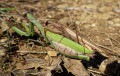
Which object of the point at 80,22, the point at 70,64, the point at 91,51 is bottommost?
the point at 70,64

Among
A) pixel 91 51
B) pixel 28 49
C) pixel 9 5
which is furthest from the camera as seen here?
pixel 9 5

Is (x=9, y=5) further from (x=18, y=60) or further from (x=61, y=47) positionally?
(x=61, y=47)

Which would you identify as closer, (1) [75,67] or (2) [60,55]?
(1) [75,67]

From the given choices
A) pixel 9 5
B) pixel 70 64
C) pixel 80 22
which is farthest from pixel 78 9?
pixel 70 64

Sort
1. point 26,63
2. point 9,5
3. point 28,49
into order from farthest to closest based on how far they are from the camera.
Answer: point 9,5
point 28,49
point 26,63

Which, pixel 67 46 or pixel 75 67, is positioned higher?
pixel 67 46

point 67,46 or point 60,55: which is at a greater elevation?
point 67,46

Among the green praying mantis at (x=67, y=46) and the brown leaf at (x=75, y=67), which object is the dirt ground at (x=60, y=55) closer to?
the brown leaf at (x=75, y=67)

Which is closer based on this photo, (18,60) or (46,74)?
(46,74)

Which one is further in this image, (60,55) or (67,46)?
(60,55)
